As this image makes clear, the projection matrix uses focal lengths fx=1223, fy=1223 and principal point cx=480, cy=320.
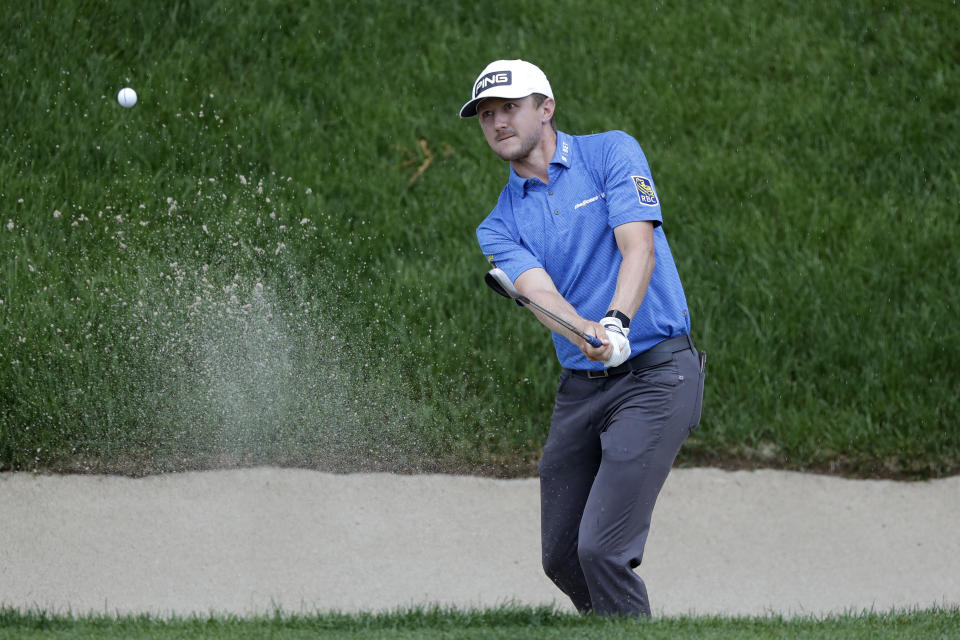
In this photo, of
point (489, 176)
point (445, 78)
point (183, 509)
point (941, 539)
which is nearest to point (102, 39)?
point (445, 78)

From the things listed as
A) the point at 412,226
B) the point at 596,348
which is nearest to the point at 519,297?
the point at 596,348

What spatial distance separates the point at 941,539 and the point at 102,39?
6.57m

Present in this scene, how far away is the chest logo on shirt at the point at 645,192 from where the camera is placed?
4.16 meters

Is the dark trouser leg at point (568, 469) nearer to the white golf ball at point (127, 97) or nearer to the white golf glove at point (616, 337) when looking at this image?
the white golf glove at point (616, 337)

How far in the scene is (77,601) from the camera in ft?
20.1

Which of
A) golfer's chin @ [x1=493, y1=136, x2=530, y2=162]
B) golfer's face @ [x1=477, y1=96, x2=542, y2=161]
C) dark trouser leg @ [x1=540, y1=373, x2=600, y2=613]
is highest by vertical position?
golfer's face @ [x1=477, y1=96, x2=542, y2=161]

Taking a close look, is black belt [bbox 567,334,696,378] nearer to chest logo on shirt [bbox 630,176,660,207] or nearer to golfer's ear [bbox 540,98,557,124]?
chest logo on shirt [bbox 630,176,660,207]

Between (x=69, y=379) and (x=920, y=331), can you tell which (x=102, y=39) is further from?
(x=920, y=331)

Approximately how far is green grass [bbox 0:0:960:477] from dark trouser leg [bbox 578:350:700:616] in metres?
2.91

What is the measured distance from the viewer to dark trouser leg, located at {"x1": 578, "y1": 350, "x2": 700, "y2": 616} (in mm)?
3965

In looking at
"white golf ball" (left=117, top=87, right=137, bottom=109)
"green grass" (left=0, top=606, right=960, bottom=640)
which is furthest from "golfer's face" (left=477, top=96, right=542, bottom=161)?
"white golf ball" (left=117, top=87, right=137, bottom=109)

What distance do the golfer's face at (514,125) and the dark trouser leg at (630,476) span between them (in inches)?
34.8

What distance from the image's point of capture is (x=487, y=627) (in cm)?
418

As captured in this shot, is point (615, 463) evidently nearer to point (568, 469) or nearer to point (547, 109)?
point (568, 469)
